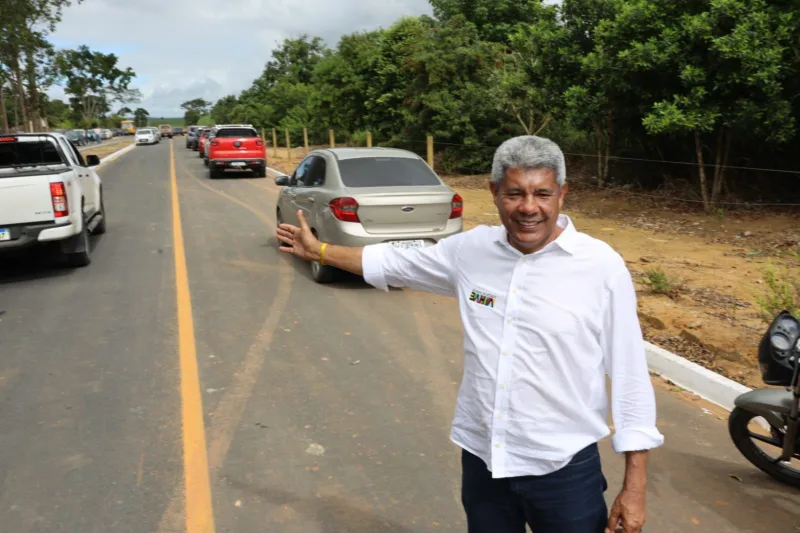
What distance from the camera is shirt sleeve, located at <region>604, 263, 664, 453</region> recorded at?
1.96 meters

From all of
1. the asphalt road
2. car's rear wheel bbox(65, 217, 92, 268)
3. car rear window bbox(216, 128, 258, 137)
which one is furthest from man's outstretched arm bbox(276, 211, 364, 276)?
car rear window bbox(216, 128, 258, 137)

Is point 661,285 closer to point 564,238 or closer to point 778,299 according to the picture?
point 778,299

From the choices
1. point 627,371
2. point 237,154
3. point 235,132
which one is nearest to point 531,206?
point 627,371

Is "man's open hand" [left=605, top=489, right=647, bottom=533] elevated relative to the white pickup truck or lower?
lower

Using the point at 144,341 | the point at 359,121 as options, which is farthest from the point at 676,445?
the point at 359,121

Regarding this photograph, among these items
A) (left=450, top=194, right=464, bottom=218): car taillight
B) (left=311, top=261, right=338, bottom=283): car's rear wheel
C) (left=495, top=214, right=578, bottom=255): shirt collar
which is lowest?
(left=311, top=261, right=338, bottom=283): car's rear wheel

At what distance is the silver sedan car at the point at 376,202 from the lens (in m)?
7.88

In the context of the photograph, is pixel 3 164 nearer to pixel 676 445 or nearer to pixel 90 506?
pixel 90 506

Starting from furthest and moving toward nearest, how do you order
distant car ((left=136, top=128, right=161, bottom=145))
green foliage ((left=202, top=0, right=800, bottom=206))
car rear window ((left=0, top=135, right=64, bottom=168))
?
1. distant car ((left=136, top=128, right=161, bottom=145))
2. green foliage ((left=202, top=0, right=800, bottom=206))
3. car rear window ((left=0, top=135, right=64, bottom=168))

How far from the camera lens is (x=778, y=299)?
6.89 metres

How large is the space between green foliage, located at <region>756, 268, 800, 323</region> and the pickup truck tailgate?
808 centimetres

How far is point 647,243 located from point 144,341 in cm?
780

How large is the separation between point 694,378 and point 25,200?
779 cm

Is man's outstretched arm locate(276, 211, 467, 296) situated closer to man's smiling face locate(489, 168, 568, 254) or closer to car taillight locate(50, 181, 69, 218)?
man's smiling face locate(489, 168, 568, 254)
